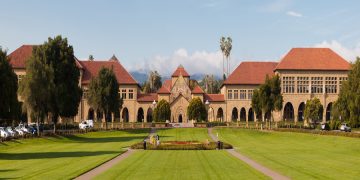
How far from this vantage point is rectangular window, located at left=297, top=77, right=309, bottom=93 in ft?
389

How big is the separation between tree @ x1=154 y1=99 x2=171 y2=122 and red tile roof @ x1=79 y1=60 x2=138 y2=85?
14.0 m

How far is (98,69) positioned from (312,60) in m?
51.9

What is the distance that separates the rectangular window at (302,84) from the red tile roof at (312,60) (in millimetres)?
2756

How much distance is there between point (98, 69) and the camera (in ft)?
410

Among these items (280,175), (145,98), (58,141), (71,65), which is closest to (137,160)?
(280,175)

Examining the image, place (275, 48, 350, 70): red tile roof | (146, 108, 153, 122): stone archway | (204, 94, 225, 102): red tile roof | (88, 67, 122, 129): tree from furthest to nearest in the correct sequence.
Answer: (146, 108, 153, 122): stone archway, (204, 94, 225, 102): red tile roof, (275, 48, 350, 70): red tile roof, (88, 67, 122, 129): tree

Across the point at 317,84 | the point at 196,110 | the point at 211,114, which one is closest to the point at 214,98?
the point at 211,114

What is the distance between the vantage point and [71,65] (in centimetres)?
7231

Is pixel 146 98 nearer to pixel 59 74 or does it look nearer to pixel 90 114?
pixel 90 114

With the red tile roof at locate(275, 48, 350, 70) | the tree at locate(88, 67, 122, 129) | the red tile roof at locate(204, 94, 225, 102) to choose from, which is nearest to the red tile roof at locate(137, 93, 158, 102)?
the red tile roof at locate(204, 94, 225, 102)

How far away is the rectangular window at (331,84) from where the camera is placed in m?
118

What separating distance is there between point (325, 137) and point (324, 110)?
5816 cm

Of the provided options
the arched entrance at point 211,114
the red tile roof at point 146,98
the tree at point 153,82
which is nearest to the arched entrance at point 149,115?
the red tile roof at point 146,98

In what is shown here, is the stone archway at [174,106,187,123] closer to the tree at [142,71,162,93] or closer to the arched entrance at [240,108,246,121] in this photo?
the arched entrance at [240,108,246,121]
